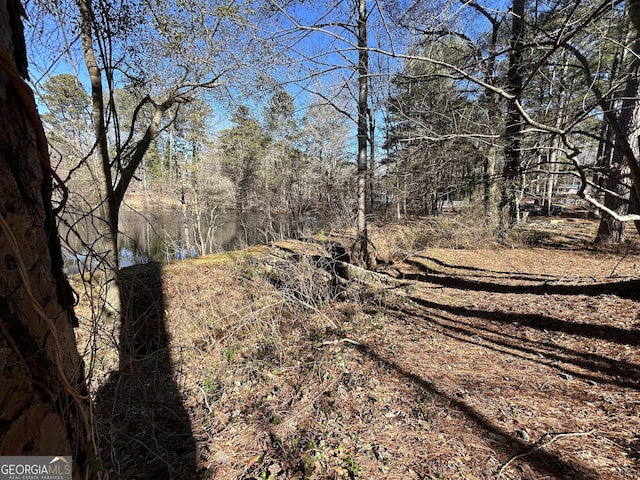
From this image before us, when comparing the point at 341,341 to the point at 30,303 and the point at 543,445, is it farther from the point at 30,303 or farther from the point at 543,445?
the point at 30,303

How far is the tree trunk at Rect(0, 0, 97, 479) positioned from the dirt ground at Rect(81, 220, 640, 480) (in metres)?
0.46

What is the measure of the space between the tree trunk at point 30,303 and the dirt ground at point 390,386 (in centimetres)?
46

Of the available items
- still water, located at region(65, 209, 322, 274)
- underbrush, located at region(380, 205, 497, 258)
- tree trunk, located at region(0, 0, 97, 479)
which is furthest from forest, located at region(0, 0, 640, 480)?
still water, located at region(65, 209, 322, 274)

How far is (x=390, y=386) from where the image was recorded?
2842 mm

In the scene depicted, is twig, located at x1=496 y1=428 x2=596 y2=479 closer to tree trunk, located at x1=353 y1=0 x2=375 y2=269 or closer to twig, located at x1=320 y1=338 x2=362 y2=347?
twig, located at x1=320 y1=338 x2=362 y2=347

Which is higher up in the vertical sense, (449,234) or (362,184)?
(362,184)

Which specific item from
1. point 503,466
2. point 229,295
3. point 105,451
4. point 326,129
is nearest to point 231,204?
point 326,129

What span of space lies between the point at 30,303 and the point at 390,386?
2.89 metres

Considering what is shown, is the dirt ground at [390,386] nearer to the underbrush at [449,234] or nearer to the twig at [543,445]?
the twig at [543,445]

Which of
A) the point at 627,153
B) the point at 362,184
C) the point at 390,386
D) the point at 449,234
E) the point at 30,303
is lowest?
the point at 390,386

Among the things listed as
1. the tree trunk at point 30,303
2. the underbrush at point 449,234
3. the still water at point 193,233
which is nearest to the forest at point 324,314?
the tree trunk at point 30,303

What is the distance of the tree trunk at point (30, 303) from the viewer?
57 centimetres

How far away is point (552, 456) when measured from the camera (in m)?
1.92

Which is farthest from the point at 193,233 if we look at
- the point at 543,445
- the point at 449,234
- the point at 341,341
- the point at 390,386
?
the point at 543,445
